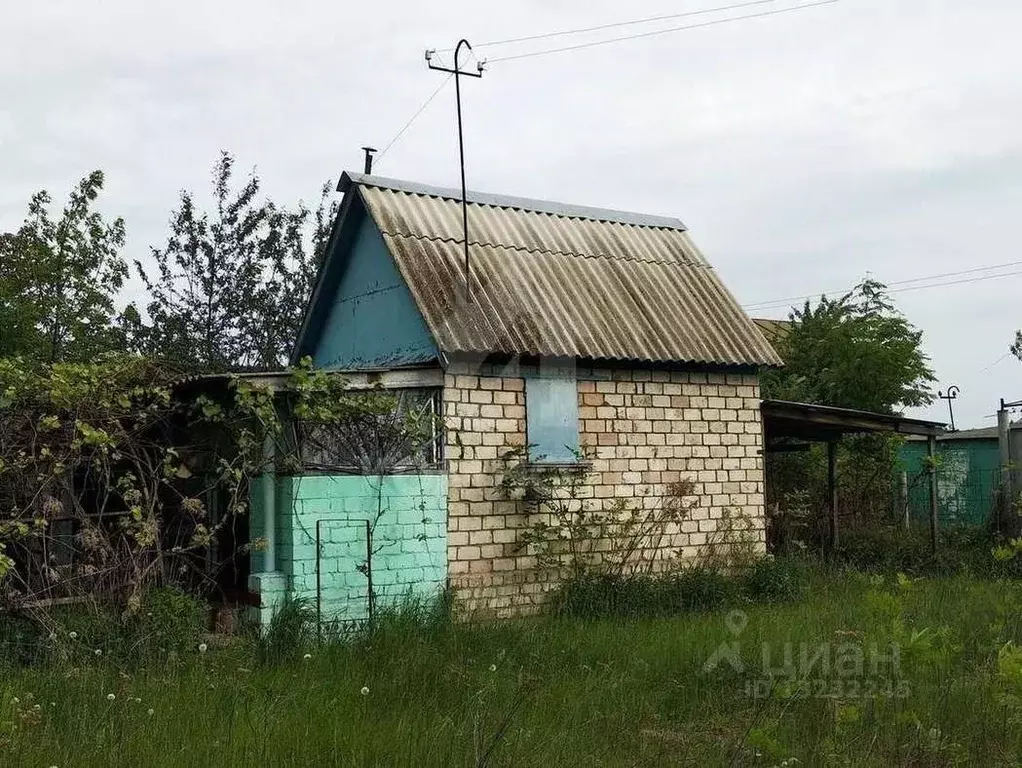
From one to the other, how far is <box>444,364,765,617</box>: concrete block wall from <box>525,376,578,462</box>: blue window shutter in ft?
0.31

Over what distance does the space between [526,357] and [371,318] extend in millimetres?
2103

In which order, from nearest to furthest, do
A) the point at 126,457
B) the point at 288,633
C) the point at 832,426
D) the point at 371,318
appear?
the point at 288,633, the point at 126,457, the point at 371,318, the point at 832,426

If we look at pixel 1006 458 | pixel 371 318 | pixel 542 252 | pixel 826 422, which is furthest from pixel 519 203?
pixel 1006 458

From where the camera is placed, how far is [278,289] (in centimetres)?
2483

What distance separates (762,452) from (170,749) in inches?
329

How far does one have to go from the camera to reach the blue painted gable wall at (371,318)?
404 inches

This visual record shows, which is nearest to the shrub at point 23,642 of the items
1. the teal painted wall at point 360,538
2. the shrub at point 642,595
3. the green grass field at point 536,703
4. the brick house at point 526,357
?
the green grass field at point 536,703

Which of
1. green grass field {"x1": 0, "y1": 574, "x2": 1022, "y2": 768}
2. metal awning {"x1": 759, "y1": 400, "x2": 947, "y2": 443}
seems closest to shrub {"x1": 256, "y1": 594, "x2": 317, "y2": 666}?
green grass field {"x1": 0, "y1": 574, "x2": 1022, "y2": 768}

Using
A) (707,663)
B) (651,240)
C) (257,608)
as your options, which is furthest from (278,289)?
(707,663)

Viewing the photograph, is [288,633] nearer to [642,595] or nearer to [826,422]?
[642,595]

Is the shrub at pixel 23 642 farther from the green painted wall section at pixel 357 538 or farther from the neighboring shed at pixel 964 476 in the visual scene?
the neighboring shed at pixel 964 476

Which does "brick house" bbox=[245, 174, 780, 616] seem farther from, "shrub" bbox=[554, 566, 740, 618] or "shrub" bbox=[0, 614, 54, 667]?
"shrub" bbox=[0, 614, 54, 667]

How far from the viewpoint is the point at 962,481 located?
695 inches

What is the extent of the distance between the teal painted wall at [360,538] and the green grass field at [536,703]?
87 centimetres
